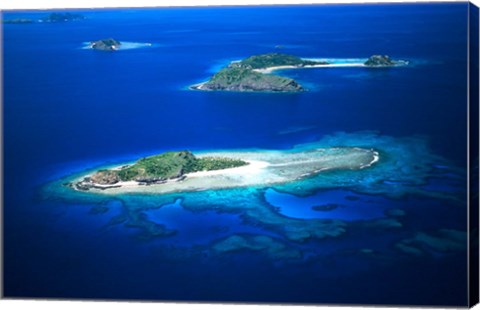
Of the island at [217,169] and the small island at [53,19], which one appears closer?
the island at [217,169]

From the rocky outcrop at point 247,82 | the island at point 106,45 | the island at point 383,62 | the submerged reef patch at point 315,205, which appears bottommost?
the submerged reef patch at point 315,205

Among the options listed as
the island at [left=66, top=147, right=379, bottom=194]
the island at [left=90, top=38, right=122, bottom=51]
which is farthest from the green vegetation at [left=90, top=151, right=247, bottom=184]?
the island at [left=90, top=38, right=122, bottom=51]

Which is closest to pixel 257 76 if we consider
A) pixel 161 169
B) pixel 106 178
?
pixel 161 169

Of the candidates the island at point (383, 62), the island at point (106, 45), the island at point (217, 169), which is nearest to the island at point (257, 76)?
the island at point (383, 62)

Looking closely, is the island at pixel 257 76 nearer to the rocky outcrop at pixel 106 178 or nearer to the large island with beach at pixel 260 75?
the large island with beach at pixel 260 75

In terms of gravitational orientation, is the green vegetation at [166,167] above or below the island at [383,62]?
below

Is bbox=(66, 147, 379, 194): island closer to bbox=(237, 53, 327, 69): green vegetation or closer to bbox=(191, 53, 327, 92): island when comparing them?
Answer: bbox=(191, 53, 327, 92): island

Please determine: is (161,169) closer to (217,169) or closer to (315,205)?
(217,169)

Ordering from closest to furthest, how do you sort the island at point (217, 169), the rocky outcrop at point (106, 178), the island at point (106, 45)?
1. the island at point (217, 169)
2. the rocky outcrop at point (106, 178)
3. the island at point (106, 45)
